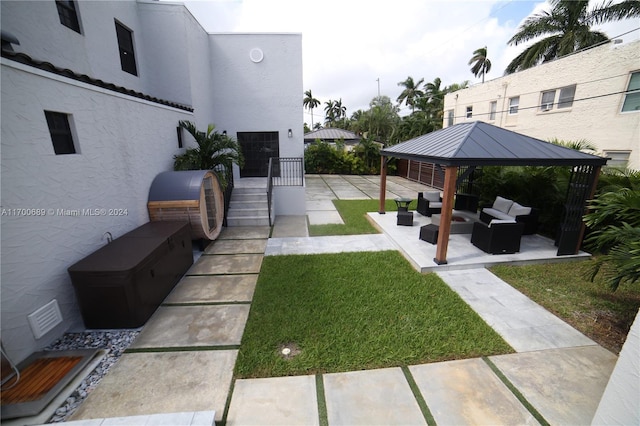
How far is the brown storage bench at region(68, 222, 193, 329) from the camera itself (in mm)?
3592

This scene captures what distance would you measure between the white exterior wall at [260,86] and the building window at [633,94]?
11.6 metres

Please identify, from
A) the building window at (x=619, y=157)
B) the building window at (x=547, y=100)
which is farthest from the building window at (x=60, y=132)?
the building window at (x=547, y=100)

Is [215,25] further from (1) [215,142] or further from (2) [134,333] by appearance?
(2) [134,333]

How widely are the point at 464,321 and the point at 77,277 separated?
5.44 meters

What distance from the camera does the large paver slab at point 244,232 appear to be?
7672 millimetres

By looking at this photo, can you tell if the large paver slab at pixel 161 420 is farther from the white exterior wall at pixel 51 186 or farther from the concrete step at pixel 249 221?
the concrete step at pixel 249 221

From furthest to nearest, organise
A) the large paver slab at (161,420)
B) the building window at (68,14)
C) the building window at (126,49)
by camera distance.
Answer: the building window at (126,49) → the building window at (68,14) → the large paver slab at (161,420)

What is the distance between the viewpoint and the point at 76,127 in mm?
4090

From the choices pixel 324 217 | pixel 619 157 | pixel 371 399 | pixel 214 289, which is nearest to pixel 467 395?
pixel 371 399

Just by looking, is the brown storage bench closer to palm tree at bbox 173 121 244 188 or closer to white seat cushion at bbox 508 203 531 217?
palm tree at bbox 173 121 244 188

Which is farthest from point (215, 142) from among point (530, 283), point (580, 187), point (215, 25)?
point (580, 187)

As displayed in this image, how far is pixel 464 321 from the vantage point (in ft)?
13.2

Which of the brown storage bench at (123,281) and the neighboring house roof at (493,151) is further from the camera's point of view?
the neighboring house roof at (493,151)

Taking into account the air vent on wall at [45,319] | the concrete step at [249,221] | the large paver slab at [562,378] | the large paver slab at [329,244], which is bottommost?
the large paver slab at [562,378]
